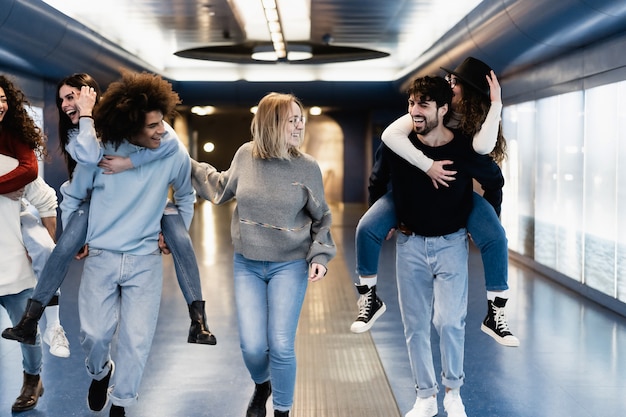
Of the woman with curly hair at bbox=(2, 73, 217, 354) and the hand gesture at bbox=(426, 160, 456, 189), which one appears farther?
the hand gesture at bbox=(426, 160, 456, 189)

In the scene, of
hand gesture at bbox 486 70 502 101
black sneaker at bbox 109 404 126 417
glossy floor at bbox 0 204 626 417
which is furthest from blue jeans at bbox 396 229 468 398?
black sneaker at bbox 109 404 126 417

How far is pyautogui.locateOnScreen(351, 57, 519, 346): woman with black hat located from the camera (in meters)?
3.27

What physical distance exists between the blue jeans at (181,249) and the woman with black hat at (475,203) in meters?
0.81

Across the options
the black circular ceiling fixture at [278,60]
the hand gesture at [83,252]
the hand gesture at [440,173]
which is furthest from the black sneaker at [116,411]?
the black circular ceiling fixture at [278,60]

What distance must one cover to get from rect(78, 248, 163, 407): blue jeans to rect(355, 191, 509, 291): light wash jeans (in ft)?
3.35

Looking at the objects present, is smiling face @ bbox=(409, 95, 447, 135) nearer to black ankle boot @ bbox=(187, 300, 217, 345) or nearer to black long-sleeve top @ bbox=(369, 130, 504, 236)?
black long-sleeve top @ bbox=(369, 130, 504, 236)

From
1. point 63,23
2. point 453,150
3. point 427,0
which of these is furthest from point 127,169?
point 427,0

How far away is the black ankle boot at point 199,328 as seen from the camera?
10.9ft

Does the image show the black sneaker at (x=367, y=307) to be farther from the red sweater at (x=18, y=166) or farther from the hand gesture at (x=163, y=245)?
the red sweater at (x=18, y=166)

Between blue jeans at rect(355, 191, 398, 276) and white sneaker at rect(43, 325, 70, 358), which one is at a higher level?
blue jeans at rect(355, 191, 398, 276)

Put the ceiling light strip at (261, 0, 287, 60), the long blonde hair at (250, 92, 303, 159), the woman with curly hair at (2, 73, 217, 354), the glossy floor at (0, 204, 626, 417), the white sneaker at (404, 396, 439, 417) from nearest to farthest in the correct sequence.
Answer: the woman with curly hair at (2, 73, 217, 354)
the long blonde hair at (250, 92, 303, 159)
the white sneaker at (404, 396, 439, 417)
the glossy floor at (0, 204, 626, 417)
the ceiling light strip at (261, 0, 287, 60)

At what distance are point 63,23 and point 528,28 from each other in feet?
16.3

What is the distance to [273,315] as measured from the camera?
3281mm

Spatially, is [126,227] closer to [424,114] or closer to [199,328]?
[199,328]
